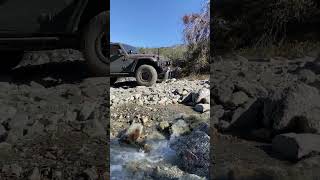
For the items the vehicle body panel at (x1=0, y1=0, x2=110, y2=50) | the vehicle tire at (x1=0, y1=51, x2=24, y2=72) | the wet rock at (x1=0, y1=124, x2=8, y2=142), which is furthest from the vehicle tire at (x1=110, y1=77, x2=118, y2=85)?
the wet rock at (x1=0, y1=124, x2=8, y2=142)

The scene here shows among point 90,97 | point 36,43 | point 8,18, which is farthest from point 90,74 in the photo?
point 8,18

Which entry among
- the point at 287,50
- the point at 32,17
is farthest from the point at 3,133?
the point at 287,50

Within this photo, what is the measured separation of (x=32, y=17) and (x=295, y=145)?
1.66m

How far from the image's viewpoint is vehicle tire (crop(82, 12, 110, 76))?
2.71 m

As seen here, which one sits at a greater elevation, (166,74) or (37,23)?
(37,23)

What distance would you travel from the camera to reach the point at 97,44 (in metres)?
2.75

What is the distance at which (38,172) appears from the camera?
273 cm

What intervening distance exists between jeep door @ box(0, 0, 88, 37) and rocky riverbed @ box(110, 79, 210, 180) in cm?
62

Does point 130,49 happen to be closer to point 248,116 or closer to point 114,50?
point 114,50

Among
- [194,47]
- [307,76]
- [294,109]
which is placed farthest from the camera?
[194,47]

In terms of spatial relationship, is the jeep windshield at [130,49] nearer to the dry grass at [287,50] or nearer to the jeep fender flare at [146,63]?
the jeep fender flare at [146,63]

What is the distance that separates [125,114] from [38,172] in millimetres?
718

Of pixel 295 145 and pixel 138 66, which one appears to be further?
pixel 138 66

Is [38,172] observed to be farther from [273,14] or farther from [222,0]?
[273,14]
